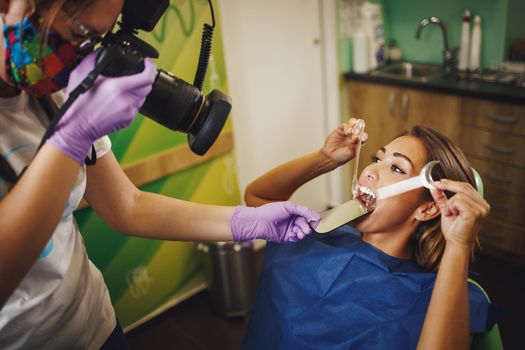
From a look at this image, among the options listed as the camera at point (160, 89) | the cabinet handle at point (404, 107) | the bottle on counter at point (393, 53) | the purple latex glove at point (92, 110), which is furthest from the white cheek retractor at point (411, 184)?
the bottle on counter at point (393, 53)

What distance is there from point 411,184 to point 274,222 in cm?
39

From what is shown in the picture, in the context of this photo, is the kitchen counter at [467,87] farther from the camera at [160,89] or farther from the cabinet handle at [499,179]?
the camera at [160,89]

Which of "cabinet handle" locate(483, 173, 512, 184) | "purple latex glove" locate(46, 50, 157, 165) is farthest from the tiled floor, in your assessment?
"purple latex glove" locate(46, 50, 157, 165)

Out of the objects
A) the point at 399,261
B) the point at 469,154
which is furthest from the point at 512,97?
the point at 399,261

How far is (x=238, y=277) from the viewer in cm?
268

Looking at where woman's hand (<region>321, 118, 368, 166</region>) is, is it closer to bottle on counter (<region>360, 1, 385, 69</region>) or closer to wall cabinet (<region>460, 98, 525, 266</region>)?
wall cabinet (<region>460, 98, 525, 266</region>)

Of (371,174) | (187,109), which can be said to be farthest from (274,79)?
(187,109)

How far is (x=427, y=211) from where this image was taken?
1500 mm

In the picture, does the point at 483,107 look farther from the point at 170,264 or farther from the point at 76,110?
the point at 76,110

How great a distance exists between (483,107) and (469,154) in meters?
0.28

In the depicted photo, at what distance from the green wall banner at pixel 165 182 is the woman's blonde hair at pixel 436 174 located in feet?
4.19

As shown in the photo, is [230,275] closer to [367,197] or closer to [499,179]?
[367,197]

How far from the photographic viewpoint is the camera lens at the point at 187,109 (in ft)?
3.59

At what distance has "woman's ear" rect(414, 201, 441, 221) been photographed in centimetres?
150
